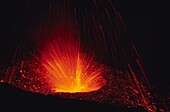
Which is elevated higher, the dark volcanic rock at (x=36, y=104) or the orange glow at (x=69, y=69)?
the orange glow at (x=69, y=69)

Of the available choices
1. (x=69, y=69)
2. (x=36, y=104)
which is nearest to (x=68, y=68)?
(x=69, y=69)

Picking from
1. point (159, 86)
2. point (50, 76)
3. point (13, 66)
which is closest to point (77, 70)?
point (50, 76)

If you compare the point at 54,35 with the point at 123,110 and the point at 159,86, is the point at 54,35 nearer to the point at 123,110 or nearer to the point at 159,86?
the point at 159,86

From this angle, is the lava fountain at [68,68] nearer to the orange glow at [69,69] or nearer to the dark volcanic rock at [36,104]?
the orange glow at [69,69]

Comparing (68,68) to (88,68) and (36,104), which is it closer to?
(88,68)

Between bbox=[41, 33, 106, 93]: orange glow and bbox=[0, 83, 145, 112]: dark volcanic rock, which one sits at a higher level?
bbox=[41, 33, 106, 93]: orange glow

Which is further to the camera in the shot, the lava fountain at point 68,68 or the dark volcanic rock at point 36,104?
the lava fountain at point 68,68

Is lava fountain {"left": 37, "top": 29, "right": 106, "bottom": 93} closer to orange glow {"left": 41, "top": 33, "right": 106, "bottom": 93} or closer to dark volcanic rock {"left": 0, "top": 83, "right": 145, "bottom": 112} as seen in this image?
orange glow {"left": 41, "top": 33, "right": 106, "bottom": 93}
